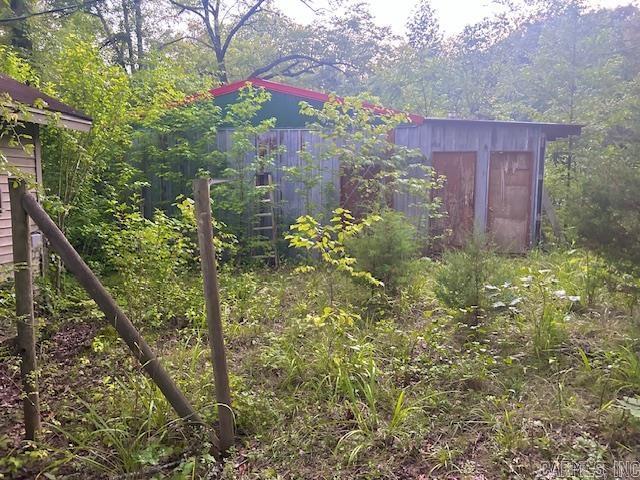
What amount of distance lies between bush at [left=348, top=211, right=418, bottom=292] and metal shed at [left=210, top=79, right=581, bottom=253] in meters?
3.14

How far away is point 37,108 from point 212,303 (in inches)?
134

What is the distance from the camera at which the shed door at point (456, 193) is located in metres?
8.60

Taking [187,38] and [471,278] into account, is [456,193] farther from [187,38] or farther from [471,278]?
[187,38]

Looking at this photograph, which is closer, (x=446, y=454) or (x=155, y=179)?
(x=446, y=454)

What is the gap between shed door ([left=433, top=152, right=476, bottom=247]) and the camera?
8602mm

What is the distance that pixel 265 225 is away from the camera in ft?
28.0

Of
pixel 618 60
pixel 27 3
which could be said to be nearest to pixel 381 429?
pixel 618 60

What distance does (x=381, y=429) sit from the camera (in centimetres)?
280

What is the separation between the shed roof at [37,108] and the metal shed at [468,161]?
354cm

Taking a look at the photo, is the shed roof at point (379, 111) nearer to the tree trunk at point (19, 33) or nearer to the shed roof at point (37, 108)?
the shed roof at point (37, 108)

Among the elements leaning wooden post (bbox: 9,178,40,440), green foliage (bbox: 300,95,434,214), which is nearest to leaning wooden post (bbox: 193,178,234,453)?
leaning wooden post (bbox: 9,178,40,440)

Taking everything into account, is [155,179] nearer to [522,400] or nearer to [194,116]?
[194,116]

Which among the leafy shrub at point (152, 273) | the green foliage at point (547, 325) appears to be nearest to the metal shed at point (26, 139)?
the leafy shrub at point (152, 273)

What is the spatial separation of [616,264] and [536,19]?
16932 millimetres
